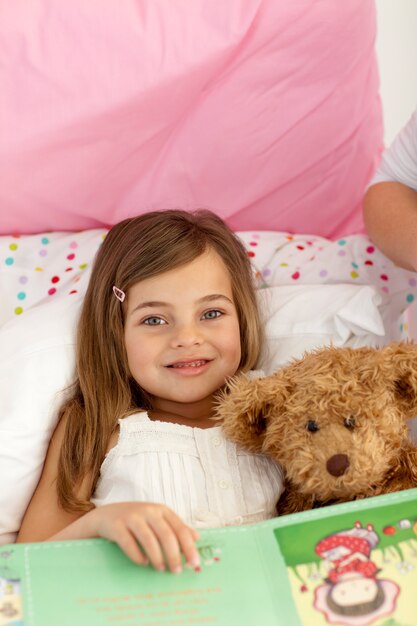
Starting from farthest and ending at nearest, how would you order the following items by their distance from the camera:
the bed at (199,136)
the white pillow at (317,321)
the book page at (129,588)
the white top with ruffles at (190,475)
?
1. the bed at (199,136)
2. the white pillow at (317,321)
3. the white top with ruffles at (190,475)
4. the book page at (129,588)

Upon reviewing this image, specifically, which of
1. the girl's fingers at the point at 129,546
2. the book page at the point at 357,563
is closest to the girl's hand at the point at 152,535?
the girl's fingers at the point at 129,546

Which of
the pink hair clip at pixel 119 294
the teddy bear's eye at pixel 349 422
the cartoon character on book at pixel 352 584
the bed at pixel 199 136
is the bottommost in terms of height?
the cartoon character on book at pixel 352 584

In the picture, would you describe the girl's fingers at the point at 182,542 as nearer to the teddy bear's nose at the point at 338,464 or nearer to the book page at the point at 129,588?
the book page at the point at 129,588

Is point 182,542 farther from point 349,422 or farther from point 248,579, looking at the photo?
point 349,422

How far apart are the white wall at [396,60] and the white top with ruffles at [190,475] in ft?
3.92

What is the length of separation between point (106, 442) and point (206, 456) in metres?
0.14

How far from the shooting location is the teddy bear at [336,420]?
91 centimetres

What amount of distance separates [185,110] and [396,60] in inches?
30.8

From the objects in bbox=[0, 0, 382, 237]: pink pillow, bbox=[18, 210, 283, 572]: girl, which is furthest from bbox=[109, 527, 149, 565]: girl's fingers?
bbox=[0, 0, 382, 237]: pink pillow

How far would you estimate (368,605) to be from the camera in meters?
0.82

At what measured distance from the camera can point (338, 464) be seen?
90 centimetres

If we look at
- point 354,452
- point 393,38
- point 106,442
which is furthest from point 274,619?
point 393,38

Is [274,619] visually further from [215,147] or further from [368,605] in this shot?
[215,147]

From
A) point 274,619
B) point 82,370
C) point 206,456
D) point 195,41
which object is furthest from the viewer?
point 195,41
